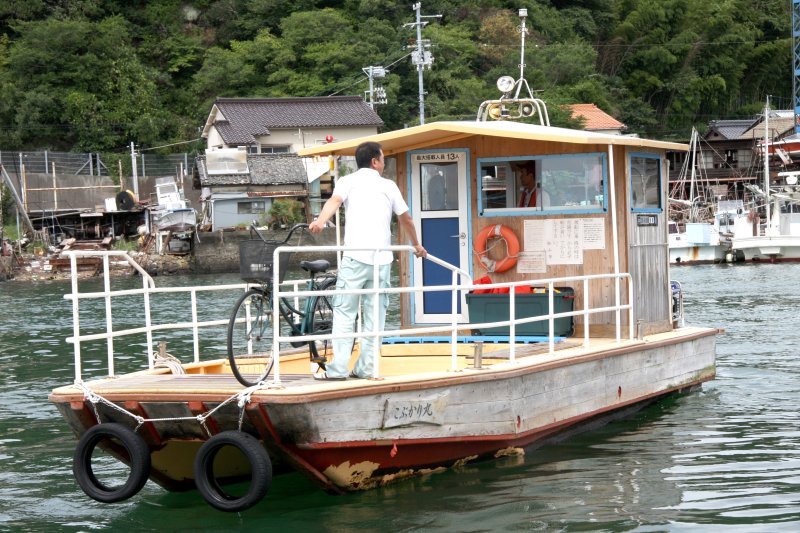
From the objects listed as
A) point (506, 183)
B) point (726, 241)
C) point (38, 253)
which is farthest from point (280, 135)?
point (506, 183)

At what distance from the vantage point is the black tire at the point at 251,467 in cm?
830

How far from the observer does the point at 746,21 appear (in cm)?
8056

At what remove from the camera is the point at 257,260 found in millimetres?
8812

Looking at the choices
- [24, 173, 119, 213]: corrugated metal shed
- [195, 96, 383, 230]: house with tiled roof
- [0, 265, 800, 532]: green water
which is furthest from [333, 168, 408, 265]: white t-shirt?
[24, 173, 119, 213]: corrugated metal shed

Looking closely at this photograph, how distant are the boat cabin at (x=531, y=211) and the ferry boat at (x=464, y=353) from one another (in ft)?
0.07

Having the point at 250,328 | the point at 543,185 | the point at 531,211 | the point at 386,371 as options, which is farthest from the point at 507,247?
the point at 250,328

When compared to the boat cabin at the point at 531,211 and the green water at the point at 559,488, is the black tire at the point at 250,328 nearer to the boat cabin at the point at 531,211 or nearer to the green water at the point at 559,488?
the green water at the point at 559,488

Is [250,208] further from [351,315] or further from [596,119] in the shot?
[351,315]

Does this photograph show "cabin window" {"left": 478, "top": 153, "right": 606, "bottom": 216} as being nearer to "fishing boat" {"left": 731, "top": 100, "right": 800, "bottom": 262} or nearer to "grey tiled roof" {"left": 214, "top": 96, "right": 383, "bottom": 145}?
"fishing boat" {"left": 731, "top": 100, "right": 800, "bottom": 262}

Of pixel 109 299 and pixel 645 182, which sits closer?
pixel 109 299

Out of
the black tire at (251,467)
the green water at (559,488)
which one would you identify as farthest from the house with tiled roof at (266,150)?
the black tire at (251,467)

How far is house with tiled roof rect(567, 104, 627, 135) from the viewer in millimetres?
64688

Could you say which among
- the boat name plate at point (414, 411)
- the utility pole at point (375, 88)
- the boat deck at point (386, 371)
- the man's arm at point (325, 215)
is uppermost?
the utility pole at point (375, 88)

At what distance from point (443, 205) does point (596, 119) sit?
54324 mm
